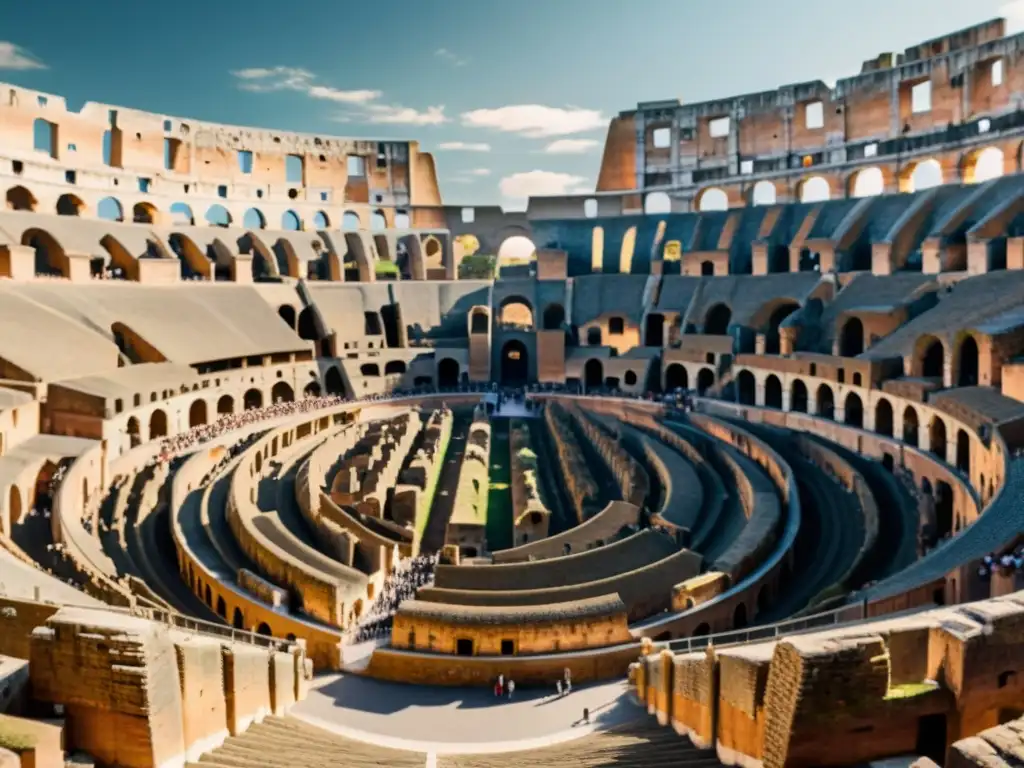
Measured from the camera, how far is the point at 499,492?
24.5 m

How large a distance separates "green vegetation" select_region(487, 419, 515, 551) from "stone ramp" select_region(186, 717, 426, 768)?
9.91m

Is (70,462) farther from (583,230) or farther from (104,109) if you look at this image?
(583,230)

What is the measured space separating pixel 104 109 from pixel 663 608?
37.0 metres

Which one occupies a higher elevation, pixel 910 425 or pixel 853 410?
pixel 853 410

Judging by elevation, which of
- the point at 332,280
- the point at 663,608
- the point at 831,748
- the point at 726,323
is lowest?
the point at 663,608

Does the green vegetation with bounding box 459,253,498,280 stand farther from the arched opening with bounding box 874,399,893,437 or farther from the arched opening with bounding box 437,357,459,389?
the arched opening with bounding box 874,399,893,437

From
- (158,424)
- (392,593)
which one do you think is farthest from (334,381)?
(392,593)

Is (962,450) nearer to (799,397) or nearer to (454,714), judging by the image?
(799,397)

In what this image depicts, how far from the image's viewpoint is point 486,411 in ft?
112

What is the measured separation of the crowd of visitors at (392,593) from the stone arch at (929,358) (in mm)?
15748

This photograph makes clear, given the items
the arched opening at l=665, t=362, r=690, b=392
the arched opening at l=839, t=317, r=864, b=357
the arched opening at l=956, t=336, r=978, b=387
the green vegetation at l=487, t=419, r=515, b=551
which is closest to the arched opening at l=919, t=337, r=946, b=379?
the arched opening at l=956, t=336, r=978, b=387

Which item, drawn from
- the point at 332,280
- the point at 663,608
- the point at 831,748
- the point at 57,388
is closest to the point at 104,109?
the point at 332,280

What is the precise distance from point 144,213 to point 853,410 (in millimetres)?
34534

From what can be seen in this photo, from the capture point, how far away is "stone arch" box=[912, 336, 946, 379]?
2462 centimetres
